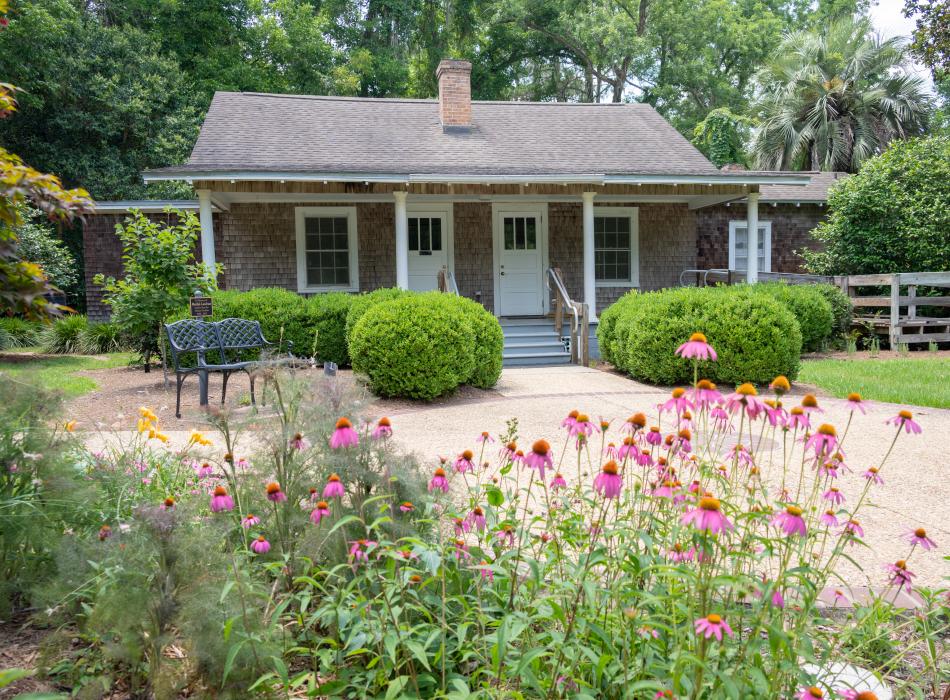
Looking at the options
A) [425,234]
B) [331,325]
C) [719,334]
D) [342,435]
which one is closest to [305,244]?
[425,234]

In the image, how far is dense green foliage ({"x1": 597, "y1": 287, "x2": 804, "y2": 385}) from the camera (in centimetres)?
920

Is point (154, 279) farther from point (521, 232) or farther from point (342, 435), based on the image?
point (342, 435)

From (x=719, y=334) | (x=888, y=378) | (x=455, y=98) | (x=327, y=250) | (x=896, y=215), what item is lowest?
(x=888, y=378)

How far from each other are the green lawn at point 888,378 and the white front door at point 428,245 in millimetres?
7269

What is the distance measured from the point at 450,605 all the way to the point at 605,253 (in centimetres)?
1424

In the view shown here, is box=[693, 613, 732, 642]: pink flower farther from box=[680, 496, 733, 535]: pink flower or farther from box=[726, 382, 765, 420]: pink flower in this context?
box=[726, 382, 765, 420]: pink flower

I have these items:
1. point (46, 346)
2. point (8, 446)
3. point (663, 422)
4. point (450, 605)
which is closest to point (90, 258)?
point (46, 346)

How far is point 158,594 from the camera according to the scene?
6.75 feet

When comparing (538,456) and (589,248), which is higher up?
(589,248)

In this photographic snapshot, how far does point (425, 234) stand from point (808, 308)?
7.51 m

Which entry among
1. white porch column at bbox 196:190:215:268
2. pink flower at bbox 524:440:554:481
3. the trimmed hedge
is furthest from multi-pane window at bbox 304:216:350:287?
pink flower at bbox 524:440:554:481

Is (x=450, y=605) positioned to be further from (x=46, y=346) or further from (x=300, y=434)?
Result: (x=46, y=346)

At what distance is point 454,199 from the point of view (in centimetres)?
1494

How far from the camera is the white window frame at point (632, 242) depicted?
1583 centimetres
